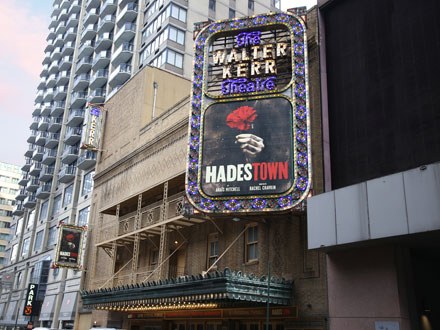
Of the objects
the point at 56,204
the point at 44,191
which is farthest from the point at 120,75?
the point at 44,191

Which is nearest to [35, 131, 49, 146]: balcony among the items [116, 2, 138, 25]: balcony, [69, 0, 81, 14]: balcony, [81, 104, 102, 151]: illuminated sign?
[69, 0, 81, 14]: balcony

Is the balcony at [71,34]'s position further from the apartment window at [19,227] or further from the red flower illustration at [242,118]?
the red flower illustration at [242,118]

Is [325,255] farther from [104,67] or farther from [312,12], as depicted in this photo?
[104,67]

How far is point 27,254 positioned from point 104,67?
98.1 ft

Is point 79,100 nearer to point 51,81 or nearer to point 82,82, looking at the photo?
point 82,82

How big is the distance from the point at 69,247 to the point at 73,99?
41.7 m

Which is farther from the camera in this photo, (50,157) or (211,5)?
(50,157)

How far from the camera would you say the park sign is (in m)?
20.9

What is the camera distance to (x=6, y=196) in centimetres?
13838

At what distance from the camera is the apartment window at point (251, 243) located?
22.6 m

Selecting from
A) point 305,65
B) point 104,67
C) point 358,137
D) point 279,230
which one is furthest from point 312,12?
point 104,67

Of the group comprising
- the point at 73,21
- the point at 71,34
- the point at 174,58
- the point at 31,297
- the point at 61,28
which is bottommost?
the point at 31,297

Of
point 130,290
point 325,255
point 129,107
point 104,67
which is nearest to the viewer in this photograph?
point 325,255

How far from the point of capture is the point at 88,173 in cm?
5488
